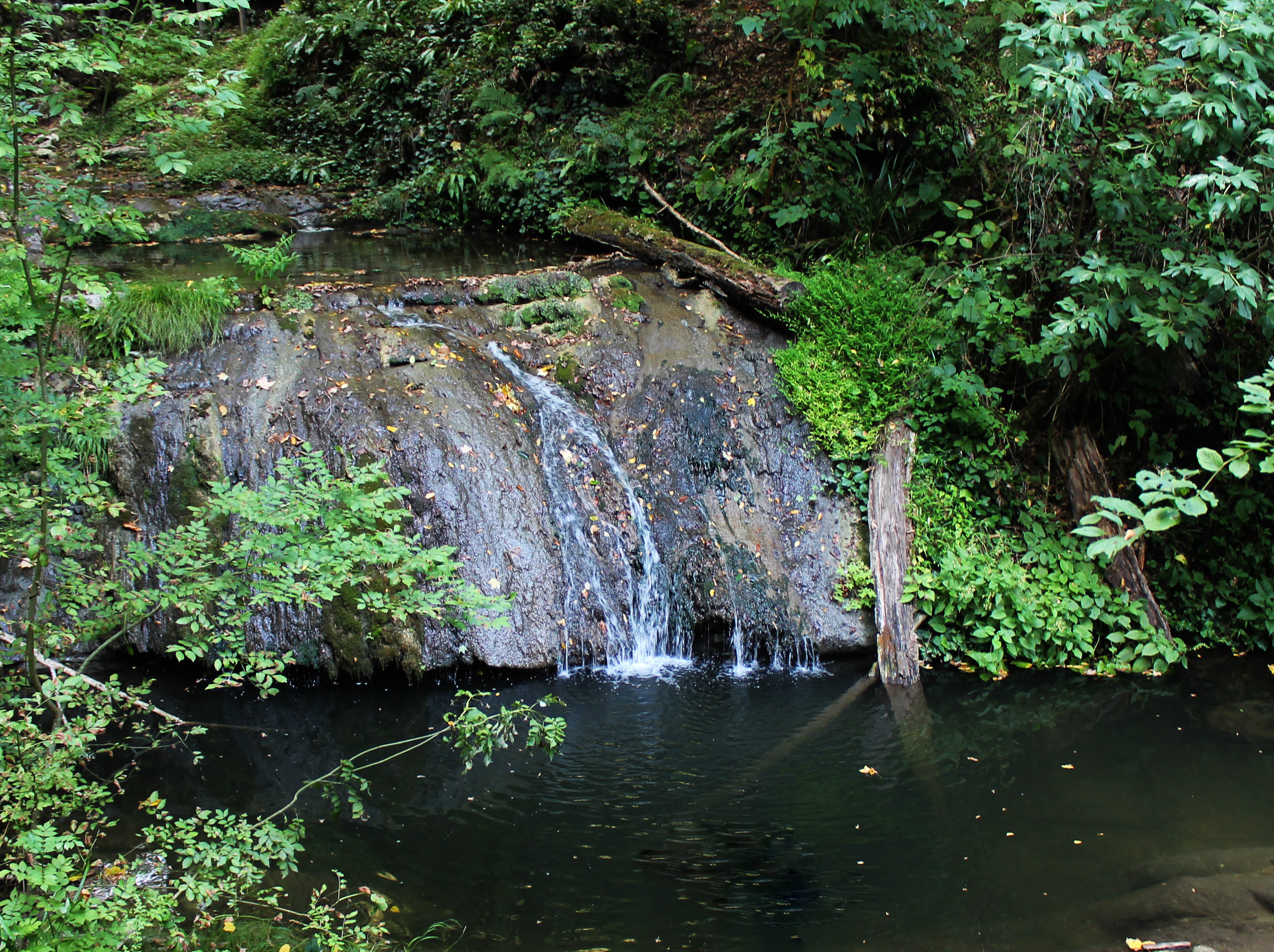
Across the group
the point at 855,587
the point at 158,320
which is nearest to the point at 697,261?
the point at 855,587

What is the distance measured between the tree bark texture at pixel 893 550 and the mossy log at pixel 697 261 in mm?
1684

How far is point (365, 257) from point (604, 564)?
558 cm

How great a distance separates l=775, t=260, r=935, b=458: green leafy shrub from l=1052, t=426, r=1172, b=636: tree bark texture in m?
1.43

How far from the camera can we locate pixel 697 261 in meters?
8.76

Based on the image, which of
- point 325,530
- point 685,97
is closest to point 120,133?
point 325,530

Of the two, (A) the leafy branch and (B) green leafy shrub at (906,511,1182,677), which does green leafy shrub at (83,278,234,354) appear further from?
(A) the leafy branch

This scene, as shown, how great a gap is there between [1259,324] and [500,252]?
791 cm

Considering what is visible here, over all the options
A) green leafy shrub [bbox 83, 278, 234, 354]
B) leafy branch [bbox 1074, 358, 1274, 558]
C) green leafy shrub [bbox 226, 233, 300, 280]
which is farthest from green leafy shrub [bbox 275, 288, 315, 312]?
leafy branch [bbox 1074, 358, 1274, 558]

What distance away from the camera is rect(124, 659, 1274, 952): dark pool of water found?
169 inches

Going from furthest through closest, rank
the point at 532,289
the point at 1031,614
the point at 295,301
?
the point at 532,289 → the point at 295,301 → the point at 1031,614

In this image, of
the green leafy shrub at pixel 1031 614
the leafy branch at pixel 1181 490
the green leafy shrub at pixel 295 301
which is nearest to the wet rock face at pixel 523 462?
the green leafy shrub at pixel 295 301

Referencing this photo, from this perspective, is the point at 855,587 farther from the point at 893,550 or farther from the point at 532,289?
the point at 532,289

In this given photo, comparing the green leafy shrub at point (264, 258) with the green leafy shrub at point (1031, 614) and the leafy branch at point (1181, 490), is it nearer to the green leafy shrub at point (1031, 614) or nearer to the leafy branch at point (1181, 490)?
the green leafy shrub at point (1031, 614)

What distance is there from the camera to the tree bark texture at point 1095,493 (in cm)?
695
